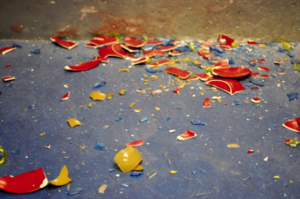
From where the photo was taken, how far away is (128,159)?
1109 millimetres

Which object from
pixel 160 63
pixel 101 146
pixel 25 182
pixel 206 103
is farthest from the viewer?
pixel 160 63

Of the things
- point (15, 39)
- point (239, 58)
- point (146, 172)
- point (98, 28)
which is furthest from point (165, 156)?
point (15, 39)

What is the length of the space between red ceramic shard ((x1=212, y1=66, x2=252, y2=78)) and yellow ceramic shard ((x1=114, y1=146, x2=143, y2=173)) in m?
0.84

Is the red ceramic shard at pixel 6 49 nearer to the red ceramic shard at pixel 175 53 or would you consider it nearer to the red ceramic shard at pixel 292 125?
the red ceramic shard at pixel 175 53

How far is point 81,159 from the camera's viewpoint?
1127mm

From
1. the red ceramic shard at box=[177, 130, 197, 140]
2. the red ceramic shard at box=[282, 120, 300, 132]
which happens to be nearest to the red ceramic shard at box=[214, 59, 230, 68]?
the red ceramic shard at box=[282, 120, 300, 132]

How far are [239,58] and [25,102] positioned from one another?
4.96 ft

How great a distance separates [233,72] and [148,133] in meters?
0.79

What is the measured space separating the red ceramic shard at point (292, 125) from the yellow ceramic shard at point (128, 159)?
80 centimetres

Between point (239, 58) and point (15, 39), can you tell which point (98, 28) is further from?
point (239, 58)

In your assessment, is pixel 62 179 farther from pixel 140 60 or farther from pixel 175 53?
pixel 175 53

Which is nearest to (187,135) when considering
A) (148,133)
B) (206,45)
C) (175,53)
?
(148,133)

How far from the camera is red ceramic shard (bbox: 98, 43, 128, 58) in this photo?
72.7 inches

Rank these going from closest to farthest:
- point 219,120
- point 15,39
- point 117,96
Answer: point 219,120
point 117,96
point 15,39
